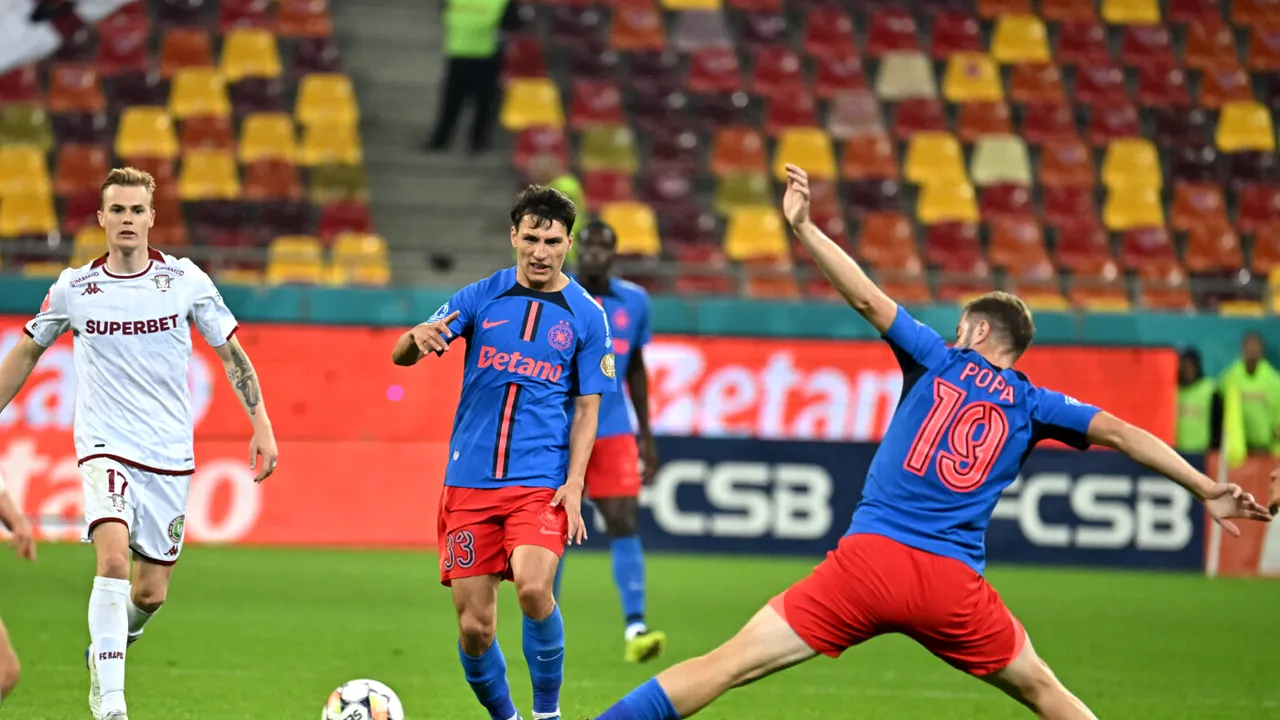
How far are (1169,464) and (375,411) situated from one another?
11.4 metres

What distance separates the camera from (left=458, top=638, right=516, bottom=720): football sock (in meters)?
6.69

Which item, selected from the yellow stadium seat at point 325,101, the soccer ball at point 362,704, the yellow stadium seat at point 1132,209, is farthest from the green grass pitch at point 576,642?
the yellow stadium seat at point 1132,209

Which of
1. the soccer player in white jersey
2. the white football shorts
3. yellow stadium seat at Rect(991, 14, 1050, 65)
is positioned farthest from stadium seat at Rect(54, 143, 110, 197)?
the white football shorts

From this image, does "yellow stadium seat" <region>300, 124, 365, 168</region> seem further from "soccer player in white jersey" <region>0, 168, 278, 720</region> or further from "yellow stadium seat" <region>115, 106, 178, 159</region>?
"soccer player in white jersey" <region>0, 168, 278, 720</region>

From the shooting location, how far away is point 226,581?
531 inches

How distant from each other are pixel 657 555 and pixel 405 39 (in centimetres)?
888

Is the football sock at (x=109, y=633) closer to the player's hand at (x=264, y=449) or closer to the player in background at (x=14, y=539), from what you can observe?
the player's hand at (x=264, y=449)

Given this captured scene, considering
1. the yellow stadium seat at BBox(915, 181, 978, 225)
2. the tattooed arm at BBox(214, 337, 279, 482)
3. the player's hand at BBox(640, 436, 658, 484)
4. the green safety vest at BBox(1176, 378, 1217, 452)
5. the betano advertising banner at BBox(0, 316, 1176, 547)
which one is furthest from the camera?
the yellow stadium seat at BBox(915, 181, 978, 225)

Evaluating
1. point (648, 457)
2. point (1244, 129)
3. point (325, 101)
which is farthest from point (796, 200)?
point (1244, 129)

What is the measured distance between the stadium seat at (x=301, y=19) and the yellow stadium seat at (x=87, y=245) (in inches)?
153

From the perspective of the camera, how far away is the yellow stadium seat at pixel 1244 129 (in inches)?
897

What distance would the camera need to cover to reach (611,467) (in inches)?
392

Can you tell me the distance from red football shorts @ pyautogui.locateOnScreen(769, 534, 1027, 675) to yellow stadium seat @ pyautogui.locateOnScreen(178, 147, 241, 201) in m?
14.4

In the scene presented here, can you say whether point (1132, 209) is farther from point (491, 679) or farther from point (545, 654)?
point (491, 679)
